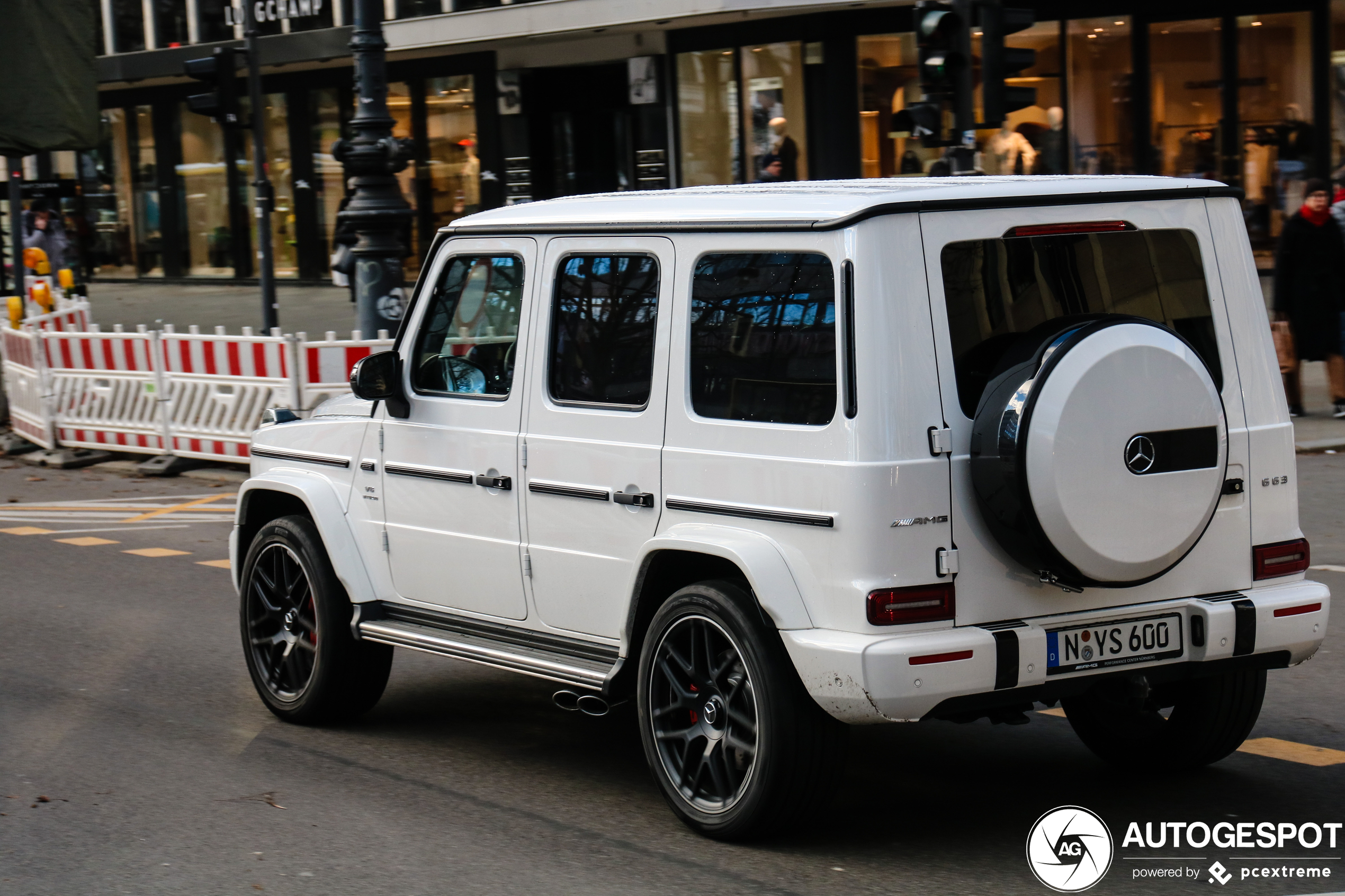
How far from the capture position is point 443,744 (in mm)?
6344

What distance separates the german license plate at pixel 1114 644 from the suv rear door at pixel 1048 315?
0.07 meters

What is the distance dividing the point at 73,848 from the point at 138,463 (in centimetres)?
1051

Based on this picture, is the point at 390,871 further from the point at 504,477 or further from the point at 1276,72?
the point at 1276,72

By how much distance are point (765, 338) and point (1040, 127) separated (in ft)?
64.2

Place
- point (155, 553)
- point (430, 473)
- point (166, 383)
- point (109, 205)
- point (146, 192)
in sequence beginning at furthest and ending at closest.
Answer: point (109, 205)
point (146, 192)
point (166, 383)
point (155, 553)
point (430, 473)

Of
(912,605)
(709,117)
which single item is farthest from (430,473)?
(709,117)

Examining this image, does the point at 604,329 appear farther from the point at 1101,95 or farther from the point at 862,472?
the point at 1101,95

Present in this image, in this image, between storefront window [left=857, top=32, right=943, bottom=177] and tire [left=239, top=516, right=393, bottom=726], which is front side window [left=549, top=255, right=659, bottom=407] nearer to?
tire [left=239, top=516, right=393, bottom=726]

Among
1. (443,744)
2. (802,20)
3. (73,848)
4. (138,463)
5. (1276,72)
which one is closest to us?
(73,848)

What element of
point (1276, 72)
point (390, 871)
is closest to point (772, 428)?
point (390, 871)

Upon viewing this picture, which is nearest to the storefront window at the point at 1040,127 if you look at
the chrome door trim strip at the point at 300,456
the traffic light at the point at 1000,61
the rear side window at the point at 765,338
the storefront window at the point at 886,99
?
the storefront window at the point at 886,99

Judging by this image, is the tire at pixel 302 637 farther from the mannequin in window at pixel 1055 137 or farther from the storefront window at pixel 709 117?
the storefront window at pixel 709 117

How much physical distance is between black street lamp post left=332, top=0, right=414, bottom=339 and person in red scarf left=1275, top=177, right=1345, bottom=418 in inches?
280

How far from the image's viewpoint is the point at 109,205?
3628cm
